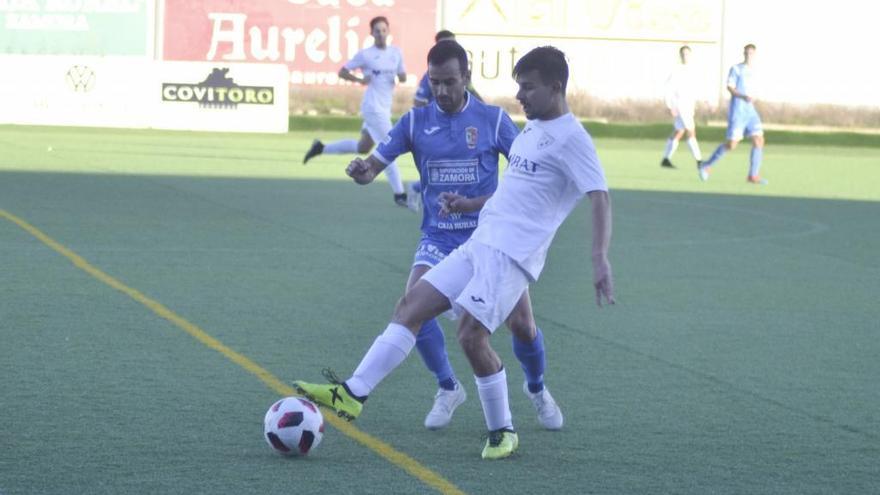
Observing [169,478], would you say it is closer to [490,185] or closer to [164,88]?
[490,185]

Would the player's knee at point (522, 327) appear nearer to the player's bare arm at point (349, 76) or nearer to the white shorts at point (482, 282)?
the white shorts at point (482, 282)

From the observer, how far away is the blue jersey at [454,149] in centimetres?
792

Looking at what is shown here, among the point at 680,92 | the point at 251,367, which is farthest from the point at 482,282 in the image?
the point at 680,92

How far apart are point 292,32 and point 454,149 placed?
38.1m

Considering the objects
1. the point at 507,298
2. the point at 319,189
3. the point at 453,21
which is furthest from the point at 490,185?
the point at 453,21

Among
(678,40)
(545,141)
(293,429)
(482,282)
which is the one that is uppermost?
(678,40)

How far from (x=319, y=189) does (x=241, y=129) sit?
14.7m

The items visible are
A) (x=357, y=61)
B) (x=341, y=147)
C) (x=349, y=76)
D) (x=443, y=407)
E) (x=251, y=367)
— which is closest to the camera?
(x=443, y=407)

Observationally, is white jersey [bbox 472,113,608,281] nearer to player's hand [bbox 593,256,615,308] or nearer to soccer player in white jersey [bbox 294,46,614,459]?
soccer player in white jersey [bbox 294,46,614,459]

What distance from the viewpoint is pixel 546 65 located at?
6.94m

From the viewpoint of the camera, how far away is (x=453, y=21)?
46.6 metres

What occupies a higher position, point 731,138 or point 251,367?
point 731,138

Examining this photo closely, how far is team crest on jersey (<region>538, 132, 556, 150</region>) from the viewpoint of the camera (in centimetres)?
705

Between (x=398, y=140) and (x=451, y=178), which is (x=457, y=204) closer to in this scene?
(x=451, y=178)
